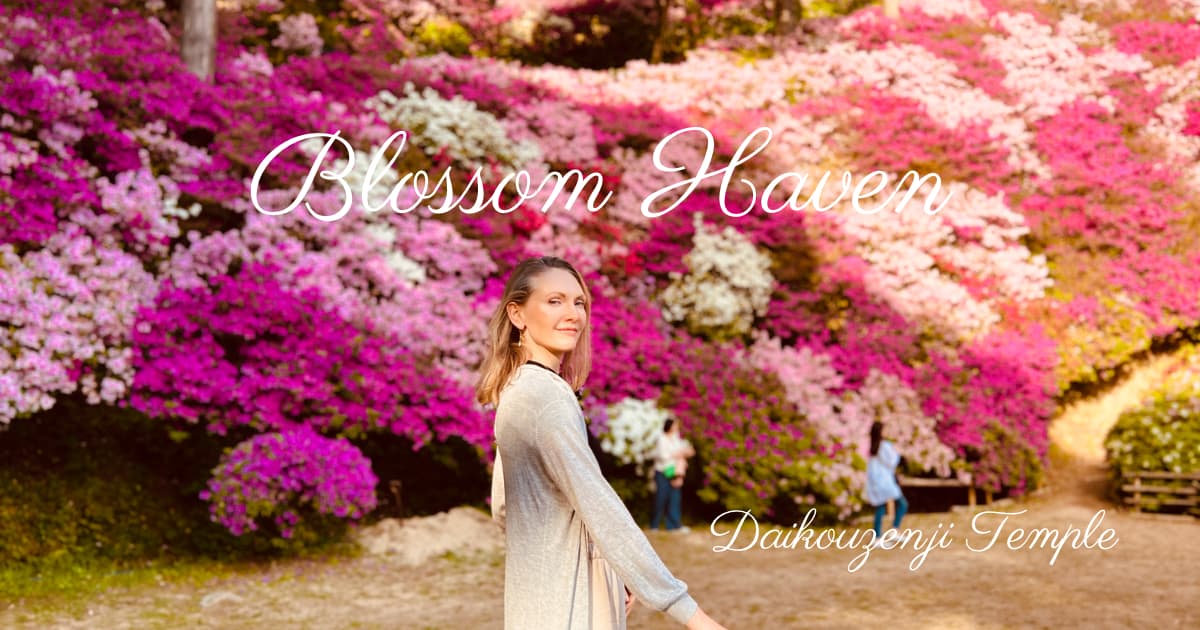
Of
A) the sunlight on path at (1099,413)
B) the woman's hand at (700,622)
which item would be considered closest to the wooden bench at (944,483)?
the sunlight on path at (1099,413)

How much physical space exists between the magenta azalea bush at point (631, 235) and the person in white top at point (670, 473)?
1.48 ft

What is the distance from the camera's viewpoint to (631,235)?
1357 cm

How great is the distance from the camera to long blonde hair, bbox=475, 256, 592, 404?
2580 mm

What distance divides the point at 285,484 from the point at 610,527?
6639 millimetres

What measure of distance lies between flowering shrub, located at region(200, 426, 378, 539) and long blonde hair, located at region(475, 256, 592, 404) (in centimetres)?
624

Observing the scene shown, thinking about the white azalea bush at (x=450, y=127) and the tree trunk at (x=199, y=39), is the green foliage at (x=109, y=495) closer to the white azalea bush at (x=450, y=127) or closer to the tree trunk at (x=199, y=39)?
the tree trunk at (x=199, y=39)

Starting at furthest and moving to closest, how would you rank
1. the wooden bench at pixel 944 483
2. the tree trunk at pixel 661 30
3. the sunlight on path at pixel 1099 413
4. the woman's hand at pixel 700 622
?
the tree trunk at pixel 661 30 < the sunlight on path at pixel 1099 413 < the wooden bench at pixel 944 483 < the woman's hand at pixel 700 622

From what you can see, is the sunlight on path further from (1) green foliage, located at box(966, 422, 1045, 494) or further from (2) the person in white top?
(2) the person in white top

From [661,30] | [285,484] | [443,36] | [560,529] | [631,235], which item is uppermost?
[661,30]

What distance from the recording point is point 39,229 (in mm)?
8656

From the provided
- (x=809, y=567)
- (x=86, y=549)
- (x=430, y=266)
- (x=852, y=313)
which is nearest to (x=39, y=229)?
(x=86, y=549)

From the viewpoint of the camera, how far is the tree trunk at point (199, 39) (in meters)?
11.3

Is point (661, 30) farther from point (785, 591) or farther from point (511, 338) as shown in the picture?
point (511, 338)

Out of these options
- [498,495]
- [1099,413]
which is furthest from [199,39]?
[1099,413]
